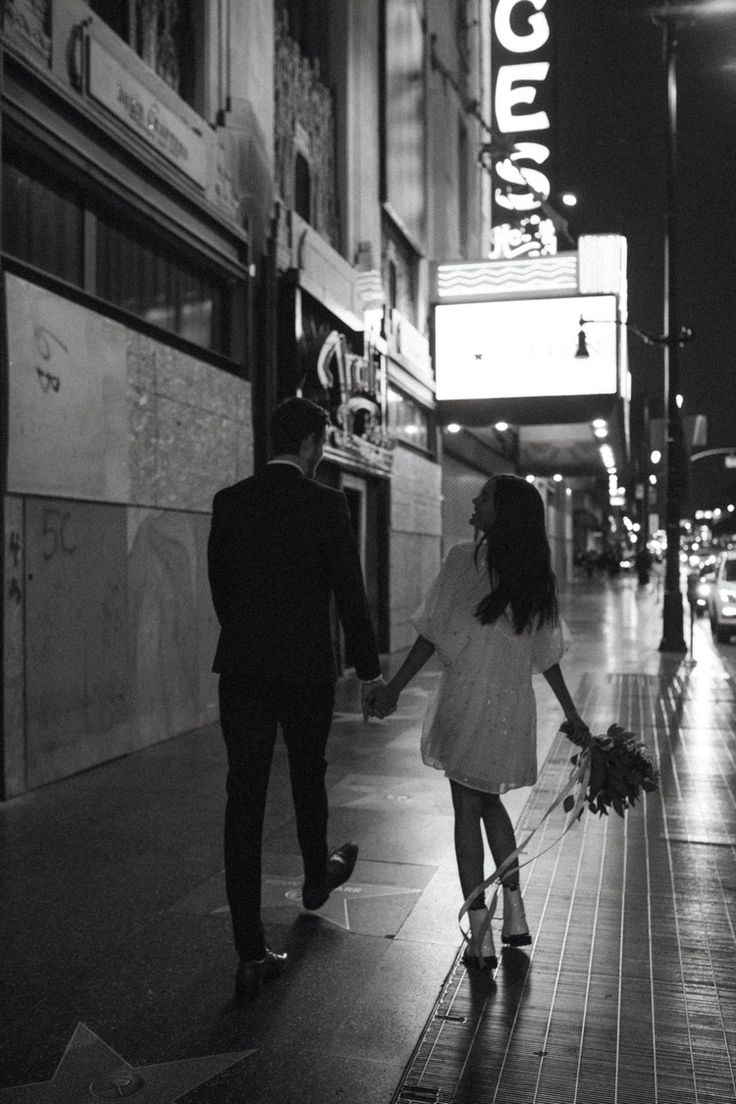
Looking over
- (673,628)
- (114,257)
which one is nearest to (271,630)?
(114,257)

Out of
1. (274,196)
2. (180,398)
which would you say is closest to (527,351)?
(274,196)

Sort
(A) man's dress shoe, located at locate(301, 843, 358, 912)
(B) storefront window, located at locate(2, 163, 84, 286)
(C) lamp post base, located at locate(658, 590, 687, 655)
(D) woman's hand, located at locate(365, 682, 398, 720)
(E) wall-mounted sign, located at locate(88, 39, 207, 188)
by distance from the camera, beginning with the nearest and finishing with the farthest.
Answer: (D) woman's hand, located at locate(365, 682, 398, 720), (A) man's dress shoe, located at locate(301, 843, 358, 912), (B) storefront window, located at locate(2, 163, 84, 286), (E) wall-mounted sign, located at locate(88, 39, 207, 188), (C) lamp post base, located at locate(658, 590, 687, 655)

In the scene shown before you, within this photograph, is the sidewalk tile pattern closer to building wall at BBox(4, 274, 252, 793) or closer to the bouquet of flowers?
the bouquet of flowers

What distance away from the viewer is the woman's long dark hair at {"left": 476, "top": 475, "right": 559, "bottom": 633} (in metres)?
3.96

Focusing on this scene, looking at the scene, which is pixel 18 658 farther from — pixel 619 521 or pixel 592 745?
pixel 619 521

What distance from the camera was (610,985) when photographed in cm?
386

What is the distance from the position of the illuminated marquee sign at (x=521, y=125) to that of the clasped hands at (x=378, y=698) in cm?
2139

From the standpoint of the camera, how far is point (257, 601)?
3791 millimetres

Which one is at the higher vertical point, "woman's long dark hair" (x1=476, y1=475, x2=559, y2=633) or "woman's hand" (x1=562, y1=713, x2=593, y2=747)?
"woman's long dark hair" (x1=476, y1=475, x2=559, y2=633)

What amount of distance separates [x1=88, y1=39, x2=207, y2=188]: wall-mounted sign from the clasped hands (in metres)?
5.52

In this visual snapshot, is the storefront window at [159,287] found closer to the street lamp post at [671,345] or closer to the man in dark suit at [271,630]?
the man in dark suit at [271,630]

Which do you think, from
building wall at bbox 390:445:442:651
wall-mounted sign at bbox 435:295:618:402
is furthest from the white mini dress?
wall-mounted sign at bbox 435:295:618:402

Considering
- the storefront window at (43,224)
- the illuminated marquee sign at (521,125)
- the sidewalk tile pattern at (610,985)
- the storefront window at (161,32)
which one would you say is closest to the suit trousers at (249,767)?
the sidewalk tile pattern at (610,985)

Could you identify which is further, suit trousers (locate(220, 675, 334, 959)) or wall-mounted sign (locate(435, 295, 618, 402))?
wall-mounted sign (locate(435, 295, 618, 402))
